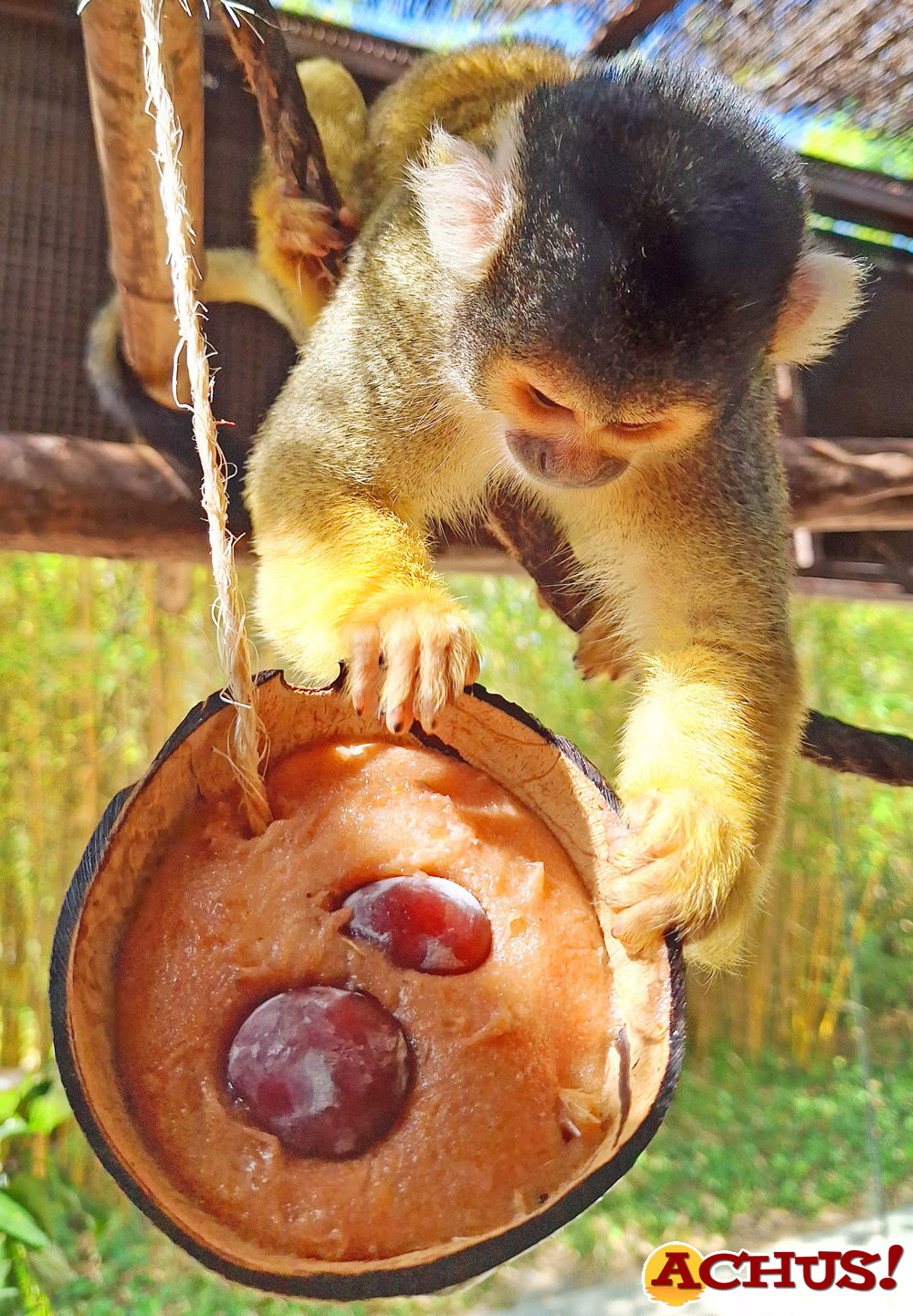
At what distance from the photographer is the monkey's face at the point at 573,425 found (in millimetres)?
816

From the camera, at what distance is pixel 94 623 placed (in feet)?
8.38

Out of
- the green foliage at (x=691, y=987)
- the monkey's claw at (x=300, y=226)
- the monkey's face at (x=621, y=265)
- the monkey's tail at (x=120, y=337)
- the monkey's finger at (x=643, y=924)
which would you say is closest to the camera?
the monkey's finger at (x=643, y=924)

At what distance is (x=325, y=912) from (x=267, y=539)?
521 mm

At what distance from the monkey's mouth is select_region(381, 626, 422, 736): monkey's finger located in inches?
10.3

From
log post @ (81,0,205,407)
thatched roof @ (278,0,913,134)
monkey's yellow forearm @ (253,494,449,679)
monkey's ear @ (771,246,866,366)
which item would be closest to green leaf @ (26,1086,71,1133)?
monkey's yellow forearm @ (253,494,449,679)

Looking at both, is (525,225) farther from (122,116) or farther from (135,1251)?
(135,1251)

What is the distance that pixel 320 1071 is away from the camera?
1.71 ft

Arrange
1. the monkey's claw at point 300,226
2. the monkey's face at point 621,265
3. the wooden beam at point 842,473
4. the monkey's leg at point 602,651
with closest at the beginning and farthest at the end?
the monkey's face at point 621,265
the monkey's leg at point 602,651
the monkey's claw at point 300,226
the wooden beam at point 842,473

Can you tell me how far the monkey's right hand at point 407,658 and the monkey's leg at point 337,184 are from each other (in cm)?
75

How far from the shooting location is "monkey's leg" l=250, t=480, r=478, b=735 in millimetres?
663

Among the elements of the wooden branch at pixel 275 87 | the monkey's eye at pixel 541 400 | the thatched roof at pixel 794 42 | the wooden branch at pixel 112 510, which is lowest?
the wooden branch at pixel 112 510

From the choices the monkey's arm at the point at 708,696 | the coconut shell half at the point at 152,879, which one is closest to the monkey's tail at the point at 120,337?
the monkey's arm at the point at 708,696

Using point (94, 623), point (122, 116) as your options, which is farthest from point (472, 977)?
point (94, 623)

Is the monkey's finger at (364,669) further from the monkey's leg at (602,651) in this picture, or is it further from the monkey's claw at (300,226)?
the monkey's claw at (300,226)
